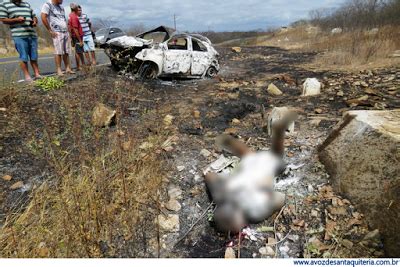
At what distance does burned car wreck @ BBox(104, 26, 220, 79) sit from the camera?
6918 mm

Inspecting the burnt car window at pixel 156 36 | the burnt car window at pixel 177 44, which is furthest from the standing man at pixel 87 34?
the burnt car window at pixel 177 44

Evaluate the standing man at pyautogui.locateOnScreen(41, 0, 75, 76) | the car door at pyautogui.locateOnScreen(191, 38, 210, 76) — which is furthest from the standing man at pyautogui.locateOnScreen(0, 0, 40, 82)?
the car door at pyautogui.locateOnScreen(191, 38, 210, 76)

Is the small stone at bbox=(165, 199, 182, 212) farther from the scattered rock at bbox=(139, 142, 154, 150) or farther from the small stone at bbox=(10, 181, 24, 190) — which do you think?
the small stone at bbox=(10, 181, 24, 190)

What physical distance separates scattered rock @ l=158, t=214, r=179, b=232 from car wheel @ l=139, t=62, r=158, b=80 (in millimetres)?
4877

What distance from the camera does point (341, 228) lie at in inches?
96.8

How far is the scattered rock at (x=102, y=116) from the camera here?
4.08 metres

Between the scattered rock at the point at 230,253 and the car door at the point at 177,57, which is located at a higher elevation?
the car door at the point at 177,57

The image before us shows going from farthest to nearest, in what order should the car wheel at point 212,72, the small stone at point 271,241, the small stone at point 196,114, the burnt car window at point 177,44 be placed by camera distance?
the car wheel at point 212,72 → the burnt car window at point 177,44 → the small stone at point 196,114 → the small stone at point 271,241

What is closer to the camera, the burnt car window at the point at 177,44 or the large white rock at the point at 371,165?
the large white rock at the point at 371,165

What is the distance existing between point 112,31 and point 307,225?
275 inches

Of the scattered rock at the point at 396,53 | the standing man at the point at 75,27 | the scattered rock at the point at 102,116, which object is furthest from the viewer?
the scattered rock at the point at 396,53

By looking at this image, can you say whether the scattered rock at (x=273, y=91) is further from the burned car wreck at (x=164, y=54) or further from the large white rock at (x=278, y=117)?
the large white rock at (x=278, y=117)

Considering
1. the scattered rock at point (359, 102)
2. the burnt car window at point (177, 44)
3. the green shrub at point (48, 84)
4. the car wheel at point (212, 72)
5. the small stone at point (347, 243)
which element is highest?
the burnt car window at point (177, 44)

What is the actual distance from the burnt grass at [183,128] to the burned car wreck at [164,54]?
0.37 metres
